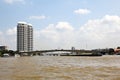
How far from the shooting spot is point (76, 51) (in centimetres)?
18050

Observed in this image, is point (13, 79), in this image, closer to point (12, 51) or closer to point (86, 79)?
point (86, 79)

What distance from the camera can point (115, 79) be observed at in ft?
82.9

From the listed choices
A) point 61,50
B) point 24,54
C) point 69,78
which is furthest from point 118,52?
point 69,78

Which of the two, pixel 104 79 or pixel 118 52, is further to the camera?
pixel 118 52

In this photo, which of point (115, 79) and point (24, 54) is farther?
point (24, 54)

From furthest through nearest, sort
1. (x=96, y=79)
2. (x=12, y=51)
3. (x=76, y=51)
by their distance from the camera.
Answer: (x=12, y=51) < (x=76, y=51) < (x=96, y=79)

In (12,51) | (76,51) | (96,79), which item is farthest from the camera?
(12,51)

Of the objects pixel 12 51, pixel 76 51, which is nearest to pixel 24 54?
pixel 12 51

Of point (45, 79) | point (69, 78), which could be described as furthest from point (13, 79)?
point (69, 78)

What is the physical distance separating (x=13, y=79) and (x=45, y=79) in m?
2.99

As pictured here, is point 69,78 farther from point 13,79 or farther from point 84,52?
point 84,52

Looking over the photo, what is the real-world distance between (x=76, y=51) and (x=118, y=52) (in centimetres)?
2740

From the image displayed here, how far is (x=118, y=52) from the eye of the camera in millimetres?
183875

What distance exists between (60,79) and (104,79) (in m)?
3.88
